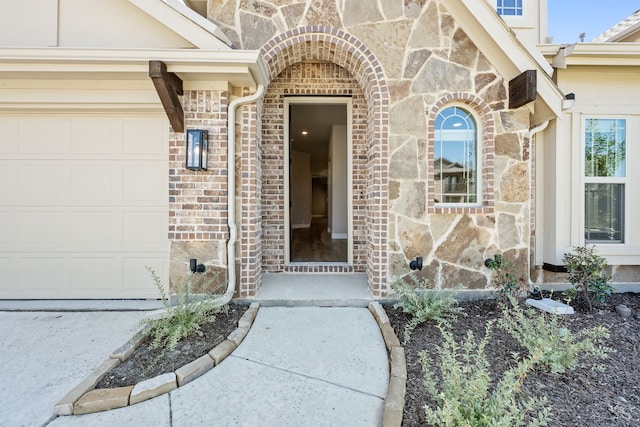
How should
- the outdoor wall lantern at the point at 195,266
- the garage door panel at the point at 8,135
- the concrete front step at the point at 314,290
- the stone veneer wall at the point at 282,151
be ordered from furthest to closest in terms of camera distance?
1. the stone veneer wall at the point at 282,151
2. the garage door panel at the point at 8,135
3. the concrete front step at the point at 314,290
4. the outdoor wall lantern at the point at 195,266

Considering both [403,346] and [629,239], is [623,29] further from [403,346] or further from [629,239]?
[403,346]

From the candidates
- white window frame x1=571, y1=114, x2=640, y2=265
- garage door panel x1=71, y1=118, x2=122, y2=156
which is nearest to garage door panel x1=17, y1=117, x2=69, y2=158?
garage door panel x1=71, y1=118, x2=122, y2=156

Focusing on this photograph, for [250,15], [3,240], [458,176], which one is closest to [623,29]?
[458,176]

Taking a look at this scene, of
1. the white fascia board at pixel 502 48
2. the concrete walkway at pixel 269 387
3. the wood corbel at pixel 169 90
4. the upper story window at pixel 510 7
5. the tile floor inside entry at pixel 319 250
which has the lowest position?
the concrete walkway at pixel 269 387

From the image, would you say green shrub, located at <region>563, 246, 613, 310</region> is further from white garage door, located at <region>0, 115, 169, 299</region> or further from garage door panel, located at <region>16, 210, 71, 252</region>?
garage door panel, located at <region>16, 210, 71, 252</region>

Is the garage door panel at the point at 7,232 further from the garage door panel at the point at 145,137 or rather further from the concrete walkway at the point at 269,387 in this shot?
the garage door panel at the point at 145,137

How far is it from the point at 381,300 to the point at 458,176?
6.43 feet

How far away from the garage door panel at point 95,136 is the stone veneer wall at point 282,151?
6.42ft

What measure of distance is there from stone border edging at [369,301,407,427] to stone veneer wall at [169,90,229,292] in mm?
1960

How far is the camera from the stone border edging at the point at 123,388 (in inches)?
78.9

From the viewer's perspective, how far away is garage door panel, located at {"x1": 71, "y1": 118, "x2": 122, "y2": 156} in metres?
3.76

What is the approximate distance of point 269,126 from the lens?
4.64 meters

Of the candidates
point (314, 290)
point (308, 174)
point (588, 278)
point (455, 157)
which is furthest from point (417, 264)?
point (308, 174)

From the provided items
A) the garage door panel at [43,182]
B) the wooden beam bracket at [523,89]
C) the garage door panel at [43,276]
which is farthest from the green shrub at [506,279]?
the garage door panel at [43,182]
